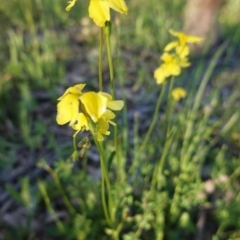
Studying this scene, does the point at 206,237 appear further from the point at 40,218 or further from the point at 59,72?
the point at 59,72

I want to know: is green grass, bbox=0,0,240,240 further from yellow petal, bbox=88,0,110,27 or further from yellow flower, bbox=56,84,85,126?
yellow petal, bbox=88,0,110,27

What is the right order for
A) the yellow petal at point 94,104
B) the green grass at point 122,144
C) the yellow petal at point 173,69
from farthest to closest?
the green grass at point 122,144 < the yellow petal at point 173,69 < the yellow petal at point 94,104

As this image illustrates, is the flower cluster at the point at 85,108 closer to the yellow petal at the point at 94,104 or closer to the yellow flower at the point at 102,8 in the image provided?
the yellow petal at the point at 94,104

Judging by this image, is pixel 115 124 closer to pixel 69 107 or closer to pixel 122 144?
pixel 69 107

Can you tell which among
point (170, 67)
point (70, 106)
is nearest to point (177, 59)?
point (170, 67)

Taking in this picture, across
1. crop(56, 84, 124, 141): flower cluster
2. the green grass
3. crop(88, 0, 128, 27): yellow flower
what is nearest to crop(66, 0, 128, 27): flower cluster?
crop(88, 0, 128, 27): yellow flower

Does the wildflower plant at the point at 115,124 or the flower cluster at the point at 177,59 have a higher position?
the flower cluster at the point at 177,59

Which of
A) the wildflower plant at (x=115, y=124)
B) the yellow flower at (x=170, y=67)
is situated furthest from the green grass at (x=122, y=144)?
the yellow flower at (x=170, y=67)
